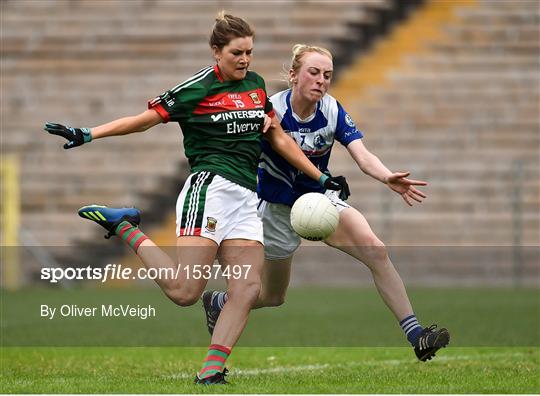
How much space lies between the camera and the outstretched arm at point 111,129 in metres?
7.53

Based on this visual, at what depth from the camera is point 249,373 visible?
8.70 m

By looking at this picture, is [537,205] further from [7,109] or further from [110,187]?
[7,109]

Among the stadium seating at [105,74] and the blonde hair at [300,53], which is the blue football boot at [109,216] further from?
the stadium seating at [105,74]

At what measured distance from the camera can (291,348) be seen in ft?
35.4

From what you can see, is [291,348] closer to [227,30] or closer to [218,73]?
[218,73]

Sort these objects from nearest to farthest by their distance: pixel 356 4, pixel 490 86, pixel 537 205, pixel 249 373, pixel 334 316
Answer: pixel 249 373 < pixel 334 316 < pixel 537 205 < pixel 490 86 < pixel 356 4

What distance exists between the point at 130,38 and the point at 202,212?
55.6ft

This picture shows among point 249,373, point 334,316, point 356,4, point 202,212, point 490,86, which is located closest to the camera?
point 202,212

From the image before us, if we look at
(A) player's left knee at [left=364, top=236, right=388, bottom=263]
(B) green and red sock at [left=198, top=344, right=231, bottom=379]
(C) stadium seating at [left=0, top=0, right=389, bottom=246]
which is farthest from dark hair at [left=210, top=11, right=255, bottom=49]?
(C) stadium seating at [left=0, top=0, right=389, bottom=246]

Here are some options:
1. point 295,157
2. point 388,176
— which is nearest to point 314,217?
point 295,157

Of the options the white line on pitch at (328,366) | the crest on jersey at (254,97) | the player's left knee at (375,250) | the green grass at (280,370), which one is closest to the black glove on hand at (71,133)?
the crest on jersey at (254,97)

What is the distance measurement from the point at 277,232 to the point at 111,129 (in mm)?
1613

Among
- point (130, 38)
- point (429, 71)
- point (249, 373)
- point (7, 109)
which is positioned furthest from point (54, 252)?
point (249, 373)

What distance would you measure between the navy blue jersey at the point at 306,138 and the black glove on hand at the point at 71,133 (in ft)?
4.46
